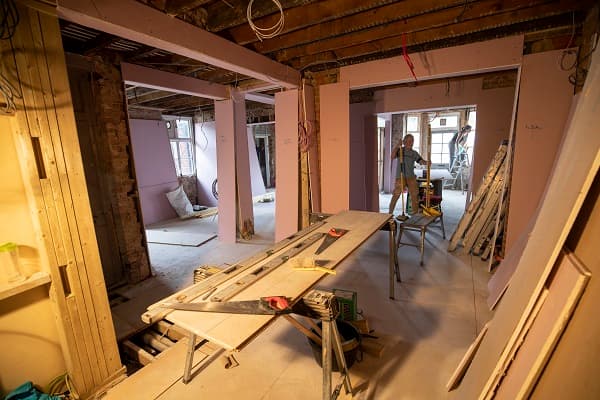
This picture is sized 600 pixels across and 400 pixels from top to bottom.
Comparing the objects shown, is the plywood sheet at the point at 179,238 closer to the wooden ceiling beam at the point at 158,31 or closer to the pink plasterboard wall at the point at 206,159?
the pink plasterboard wall at the point at 206,159

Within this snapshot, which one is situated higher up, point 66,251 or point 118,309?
point 66,251

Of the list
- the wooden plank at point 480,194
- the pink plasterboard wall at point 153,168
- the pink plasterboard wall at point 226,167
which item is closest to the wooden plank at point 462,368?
the wooden plank at point 480,194

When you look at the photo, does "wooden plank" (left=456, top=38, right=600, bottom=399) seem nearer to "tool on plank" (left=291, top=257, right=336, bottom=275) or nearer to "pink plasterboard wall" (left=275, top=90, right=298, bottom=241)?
"tool on plank" (left=291, top=257, right=336, bottom=275)

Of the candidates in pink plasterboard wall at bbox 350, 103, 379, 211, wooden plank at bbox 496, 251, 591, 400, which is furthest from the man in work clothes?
wooden plank at bbox 496, 251, 591, 400

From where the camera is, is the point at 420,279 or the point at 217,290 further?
the point at 420,279

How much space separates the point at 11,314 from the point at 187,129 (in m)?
6.84

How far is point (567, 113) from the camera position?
2.79m

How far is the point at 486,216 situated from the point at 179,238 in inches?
190

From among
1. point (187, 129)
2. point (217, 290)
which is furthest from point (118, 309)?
point (187, 129)

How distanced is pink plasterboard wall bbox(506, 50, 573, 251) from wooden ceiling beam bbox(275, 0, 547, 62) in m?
0.68

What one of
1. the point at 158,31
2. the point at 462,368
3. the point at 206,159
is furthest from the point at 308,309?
the point at 206,159

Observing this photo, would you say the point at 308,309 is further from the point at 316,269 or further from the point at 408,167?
the point at 408,167

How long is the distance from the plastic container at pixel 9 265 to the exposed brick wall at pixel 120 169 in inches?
67.9

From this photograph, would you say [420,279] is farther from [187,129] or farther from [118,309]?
[187,129]
